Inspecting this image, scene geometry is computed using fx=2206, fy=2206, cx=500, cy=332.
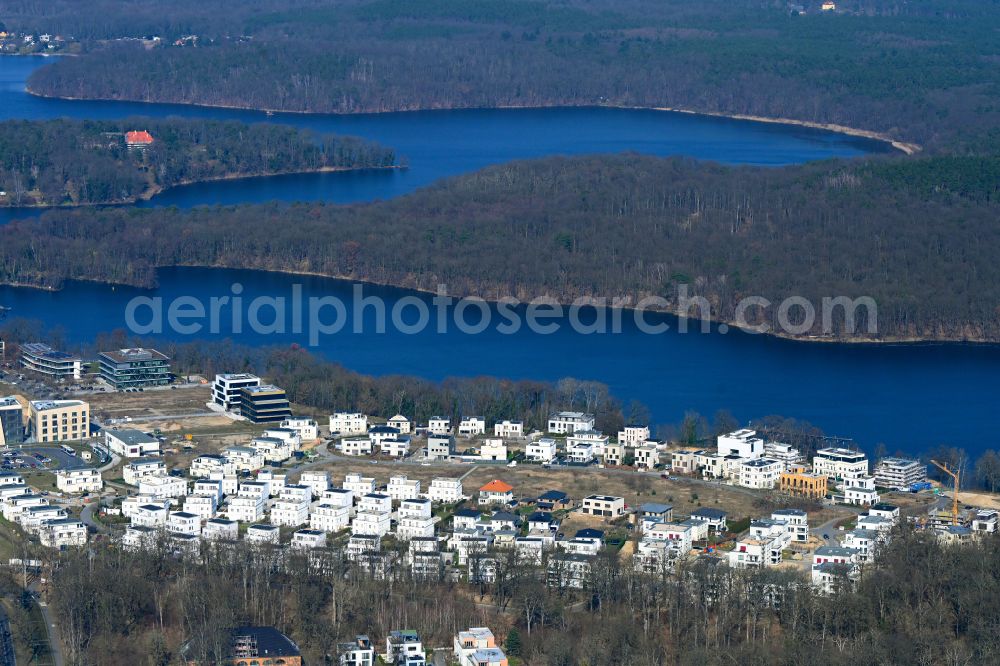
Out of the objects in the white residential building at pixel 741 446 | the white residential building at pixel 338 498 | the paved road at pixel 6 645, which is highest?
the white residential building at pixel 741 446

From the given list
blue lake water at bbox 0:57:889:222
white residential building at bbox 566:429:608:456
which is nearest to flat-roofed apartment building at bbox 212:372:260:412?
white residential building at bbox 566:429:608:456

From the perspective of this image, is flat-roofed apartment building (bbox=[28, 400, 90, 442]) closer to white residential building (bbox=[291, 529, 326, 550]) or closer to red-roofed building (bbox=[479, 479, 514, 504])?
white residential building (bbox=[291, 529, 326, 550])

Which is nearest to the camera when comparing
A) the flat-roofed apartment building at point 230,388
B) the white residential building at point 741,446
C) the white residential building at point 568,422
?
the white residential building at point 741,446

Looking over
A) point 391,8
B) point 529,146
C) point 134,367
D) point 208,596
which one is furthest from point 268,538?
point 391,8

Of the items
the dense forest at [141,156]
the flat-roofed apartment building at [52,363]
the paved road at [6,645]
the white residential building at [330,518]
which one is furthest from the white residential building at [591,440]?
the dense forest at [141,156]

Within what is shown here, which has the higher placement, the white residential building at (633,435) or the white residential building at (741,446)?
the white residential building at (741,446)

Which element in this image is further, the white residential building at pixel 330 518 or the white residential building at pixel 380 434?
the white residential building at pixel 380 434

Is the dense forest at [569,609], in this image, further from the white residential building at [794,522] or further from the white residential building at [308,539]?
the white residential building at [794,522]

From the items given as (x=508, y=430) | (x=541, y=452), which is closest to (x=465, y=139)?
(x=508, y=430)
